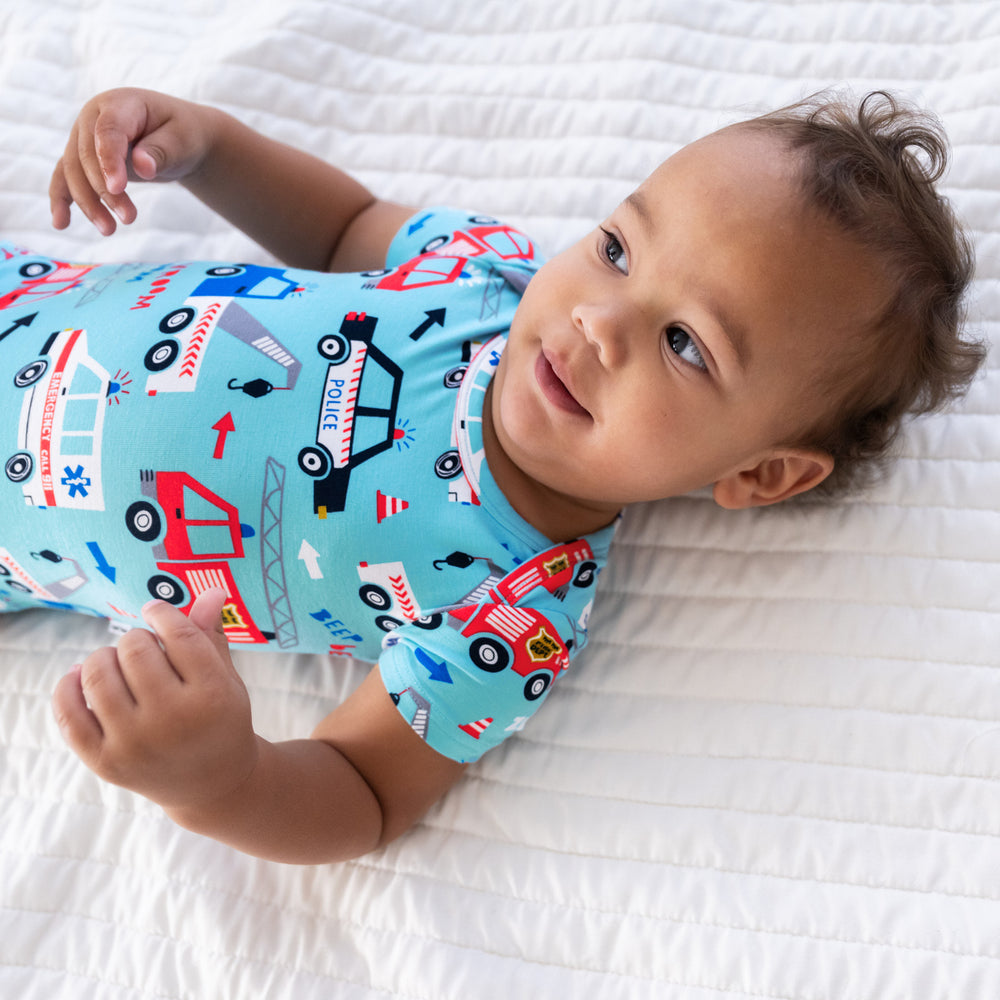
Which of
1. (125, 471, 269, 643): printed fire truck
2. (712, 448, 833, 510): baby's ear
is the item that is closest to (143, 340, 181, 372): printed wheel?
(125, 471, 269, 643): printed fire truck

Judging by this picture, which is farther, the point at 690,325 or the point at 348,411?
the point at 348,411

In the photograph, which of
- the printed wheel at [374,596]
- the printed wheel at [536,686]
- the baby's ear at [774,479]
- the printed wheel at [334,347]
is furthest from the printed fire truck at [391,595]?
the baby's ear at [774,479]

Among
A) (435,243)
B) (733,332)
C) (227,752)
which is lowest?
(227,752)

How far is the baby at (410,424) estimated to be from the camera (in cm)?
74

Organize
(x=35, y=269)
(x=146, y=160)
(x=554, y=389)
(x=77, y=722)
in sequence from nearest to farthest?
(x=77, y=722), (x=554, y=389), (x=146, y=160), (x=35, y=269)

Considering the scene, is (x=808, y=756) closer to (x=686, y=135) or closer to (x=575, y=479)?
(x=575, y=479)

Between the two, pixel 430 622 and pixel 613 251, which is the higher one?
pixel 613 251

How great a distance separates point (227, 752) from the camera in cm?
71

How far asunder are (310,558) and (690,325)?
1.33ft

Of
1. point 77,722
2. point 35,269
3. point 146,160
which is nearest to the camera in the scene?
point 77,722

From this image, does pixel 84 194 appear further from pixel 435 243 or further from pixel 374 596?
pixel 374 596

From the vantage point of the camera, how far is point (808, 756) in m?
0.88

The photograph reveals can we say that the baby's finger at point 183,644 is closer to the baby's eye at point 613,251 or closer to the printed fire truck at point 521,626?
the printed fire truck at point 521,626

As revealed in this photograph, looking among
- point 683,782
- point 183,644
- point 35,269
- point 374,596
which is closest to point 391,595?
point 374,596
